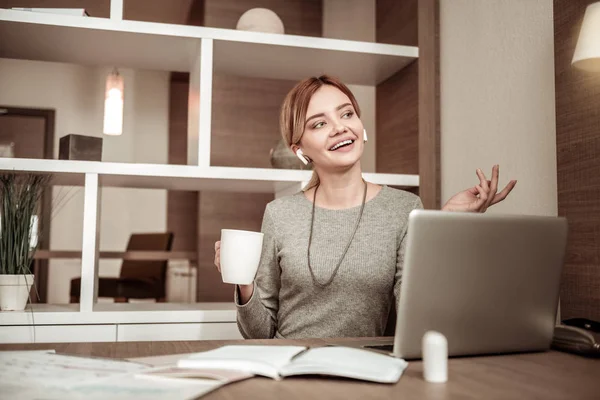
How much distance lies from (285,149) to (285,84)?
1.92 m

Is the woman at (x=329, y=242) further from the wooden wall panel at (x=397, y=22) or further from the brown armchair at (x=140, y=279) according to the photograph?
the brown armchair at (x=140, y=279)

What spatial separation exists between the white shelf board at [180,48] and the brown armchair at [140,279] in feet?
8.21

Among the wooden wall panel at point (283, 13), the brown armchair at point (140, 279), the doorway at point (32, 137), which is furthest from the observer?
the doorway at point (32, 137)

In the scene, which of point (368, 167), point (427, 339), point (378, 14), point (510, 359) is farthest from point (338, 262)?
point (378, 14)

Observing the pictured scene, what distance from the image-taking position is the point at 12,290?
1877mm

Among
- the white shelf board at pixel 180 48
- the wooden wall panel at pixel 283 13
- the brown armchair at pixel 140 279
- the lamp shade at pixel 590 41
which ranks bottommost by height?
the brown armchair at pixel 140 279

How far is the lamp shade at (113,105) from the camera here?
377cm

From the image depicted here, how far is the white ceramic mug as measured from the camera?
1.01 metres

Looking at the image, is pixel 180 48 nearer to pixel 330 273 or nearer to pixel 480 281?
pixel 330 273

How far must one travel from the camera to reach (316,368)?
0.76 m

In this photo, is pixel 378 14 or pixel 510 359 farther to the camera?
pixel 378 14

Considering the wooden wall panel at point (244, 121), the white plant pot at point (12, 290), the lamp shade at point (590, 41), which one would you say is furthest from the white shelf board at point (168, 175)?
the wooden wall panel at point (244, 121)

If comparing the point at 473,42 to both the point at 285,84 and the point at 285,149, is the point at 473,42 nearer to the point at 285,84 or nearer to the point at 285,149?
the point at 285,149

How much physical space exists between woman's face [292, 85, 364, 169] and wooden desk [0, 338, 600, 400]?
2.38 ft
